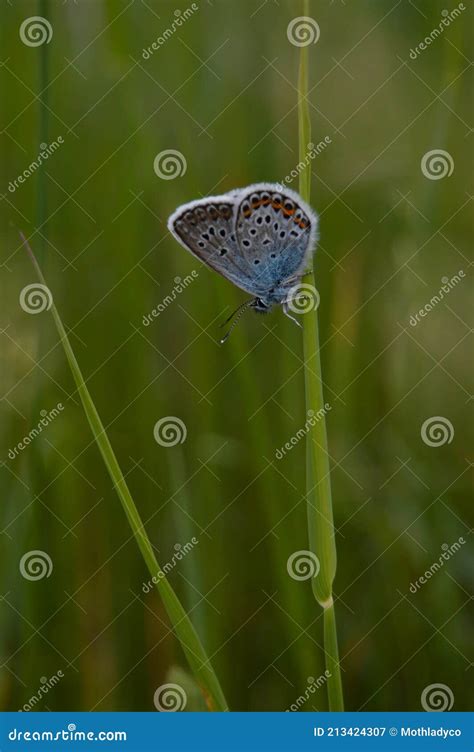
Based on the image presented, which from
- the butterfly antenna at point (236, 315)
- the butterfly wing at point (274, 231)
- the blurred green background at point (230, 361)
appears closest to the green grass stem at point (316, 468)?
the butterfly wing at point (274, 231)

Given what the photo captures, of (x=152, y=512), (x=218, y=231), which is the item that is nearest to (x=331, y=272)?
(x=218, y=231)

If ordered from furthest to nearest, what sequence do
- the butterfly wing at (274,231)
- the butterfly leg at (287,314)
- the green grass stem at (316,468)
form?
1. the butterfly leg at (287,314)
2. the butterfly wing at (274,231)
3. the green grass stem at (316,468)

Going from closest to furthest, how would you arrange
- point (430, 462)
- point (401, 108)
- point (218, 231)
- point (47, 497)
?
1. point (218, 231)
2. point (47, 497)
3. point (430, 462)
4. point (401, 108)

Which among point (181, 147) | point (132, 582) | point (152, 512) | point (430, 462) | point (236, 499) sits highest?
point (181, 147)

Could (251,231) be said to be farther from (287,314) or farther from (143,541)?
(143,541)

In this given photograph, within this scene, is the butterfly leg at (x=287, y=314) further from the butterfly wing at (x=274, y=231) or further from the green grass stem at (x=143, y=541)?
the green grass stem at (x=143, y=541)

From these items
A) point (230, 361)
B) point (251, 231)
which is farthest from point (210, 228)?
point (230, 361)

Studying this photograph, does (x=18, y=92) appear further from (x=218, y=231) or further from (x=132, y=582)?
(x=132, y=582)
